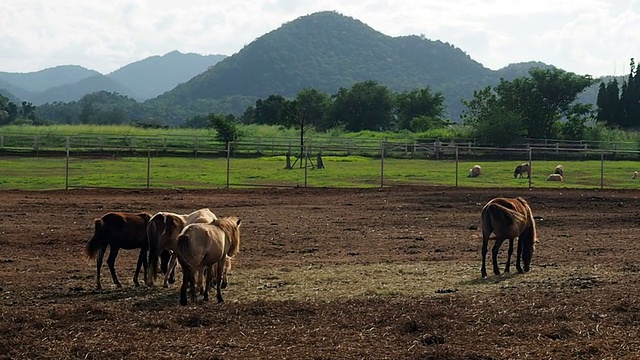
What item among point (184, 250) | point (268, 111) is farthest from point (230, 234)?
point (268, 111)

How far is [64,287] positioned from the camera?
12.5 metres

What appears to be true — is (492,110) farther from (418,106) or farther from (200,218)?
(200,218)

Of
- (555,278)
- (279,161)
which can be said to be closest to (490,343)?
(555,278)

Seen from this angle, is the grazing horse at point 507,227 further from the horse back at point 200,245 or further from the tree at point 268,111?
the tree at point 268,111

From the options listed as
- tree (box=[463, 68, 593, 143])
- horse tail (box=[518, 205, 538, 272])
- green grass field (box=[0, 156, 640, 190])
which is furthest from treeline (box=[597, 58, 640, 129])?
horse tail (box=[518, 205, 538, 272])

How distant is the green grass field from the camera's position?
34.5 m

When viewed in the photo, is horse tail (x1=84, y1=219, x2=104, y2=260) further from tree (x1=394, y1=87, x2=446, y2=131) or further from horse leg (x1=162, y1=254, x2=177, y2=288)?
tree (x1=394, y1=87, x2=446, y2=131)

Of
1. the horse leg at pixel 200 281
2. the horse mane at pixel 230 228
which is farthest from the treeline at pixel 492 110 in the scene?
the horse leg at pixel 200 281

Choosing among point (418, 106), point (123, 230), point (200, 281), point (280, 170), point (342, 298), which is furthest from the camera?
point (418, 106)

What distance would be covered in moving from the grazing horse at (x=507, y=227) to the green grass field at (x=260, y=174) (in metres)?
19.4

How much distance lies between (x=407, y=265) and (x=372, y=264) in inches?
25.7

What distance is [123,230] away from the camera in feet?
42.3

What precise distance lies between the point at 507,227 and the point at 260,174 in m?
26.6

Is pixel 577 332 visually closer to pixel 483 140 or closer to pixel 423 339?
pixel 423 339
